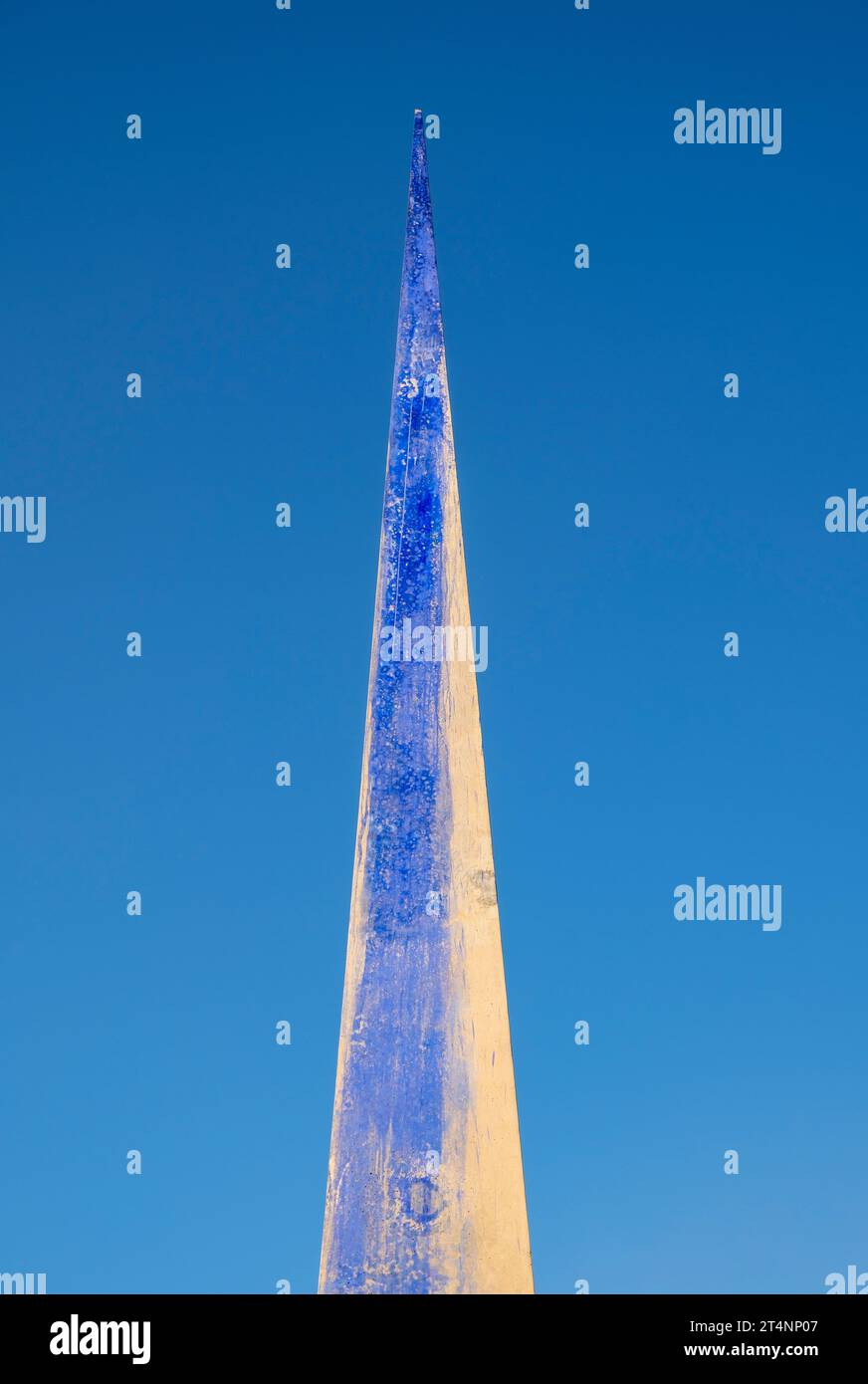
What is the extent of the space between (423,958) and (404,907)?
0.78 ft

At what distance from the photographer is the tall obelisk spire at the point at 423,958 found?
7.95 metres

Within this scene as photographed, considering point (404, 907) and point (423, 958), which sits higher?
point (404, 907)

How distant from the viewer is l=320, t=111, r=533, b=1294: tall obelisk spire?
795 centimetres

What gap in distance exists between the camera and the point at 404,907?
8203 millimetres

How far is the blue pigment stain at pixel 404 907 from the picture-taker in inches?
313

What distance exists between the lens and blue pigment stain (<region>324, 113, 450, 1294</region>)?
795 centimetres

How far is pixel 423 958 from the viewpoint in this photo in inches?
321
